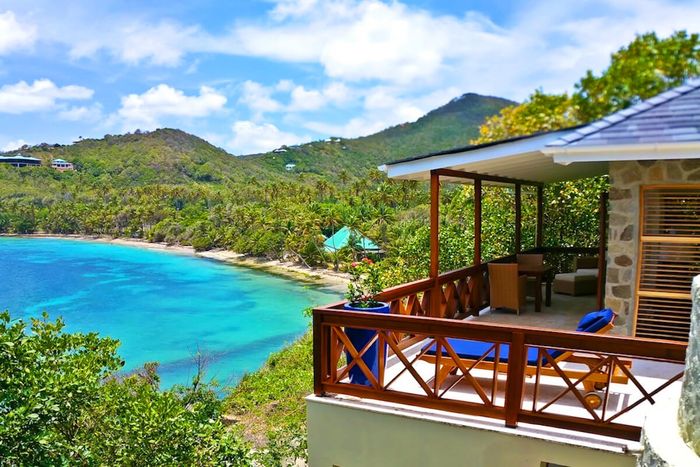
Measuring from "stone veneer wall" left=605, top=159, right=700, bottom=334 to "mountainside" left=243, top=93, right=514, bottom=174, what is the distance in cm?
4428

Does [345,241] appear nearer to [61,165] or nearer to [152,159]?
[152,159]

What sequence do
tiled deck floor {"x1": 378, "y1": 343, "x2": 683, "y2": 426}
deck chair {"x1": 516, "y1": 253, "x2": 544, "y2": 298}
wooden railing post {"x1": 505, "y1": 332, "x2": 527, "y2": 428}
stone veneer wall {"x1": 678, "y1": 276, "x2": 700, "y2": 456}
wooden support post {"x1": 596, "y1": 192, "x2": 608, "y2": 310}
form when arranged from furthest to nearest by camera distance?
deck chair {"x1": 516, "y1": 253, "x2": 544, "y2": 298}
wooden support post {"x1": 596, "y1": 192, "x2": 608, "y2": 310}
tiled deck floor {"x1": 378, "y1": 343, "x2": 683, "y2": 426}
wooden railing post {"x1": 505, "y1": 332, "x2": 527, "y2": 428}
stone veneer wall {"x1": 678, "y1": 276, "x2": 700, "y2": 456}

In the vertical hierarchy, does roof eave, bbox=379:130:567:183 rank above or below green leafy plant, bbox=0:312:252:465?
above

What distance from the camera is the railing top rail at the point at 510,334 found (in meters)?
4.03

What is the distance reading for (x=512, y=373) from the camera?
14.5 ft

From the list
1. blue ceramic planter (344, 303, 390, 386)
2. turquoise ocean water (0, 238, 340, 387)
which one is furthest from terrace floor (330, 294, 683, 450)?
turquoise ocean water (0, 238, 340, 387)

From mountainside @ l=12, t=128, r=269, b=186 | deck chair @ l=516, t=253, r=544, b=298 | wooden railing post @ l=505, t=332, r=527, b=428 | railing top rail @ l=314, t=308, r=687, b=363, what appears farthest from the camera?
mountainside @ l=12, t=128, r=269, b=186

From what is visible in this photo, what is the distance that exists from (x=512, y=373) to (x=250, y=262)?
63524 mm

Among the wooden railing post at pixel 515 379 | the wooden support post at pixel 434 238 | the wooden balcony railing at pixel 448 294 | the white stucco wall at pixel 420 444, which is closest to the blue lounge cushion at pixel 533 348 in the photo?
the wooden railing post at pixel 515 379

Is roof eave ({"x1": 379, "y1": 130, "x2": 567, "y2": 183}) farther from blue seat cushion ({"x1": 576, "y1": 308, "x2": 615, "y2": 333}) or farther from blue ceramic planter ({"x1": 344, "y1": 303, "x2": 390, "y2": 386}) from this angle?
blue ceramic planter ({"x1": 344, "y1": 303, "x2": 390, "y2": 386})

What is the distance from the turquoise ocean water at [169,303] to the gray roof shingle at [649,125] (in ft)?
86.9

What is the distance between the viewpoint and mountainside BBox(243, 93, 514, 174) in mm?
68062

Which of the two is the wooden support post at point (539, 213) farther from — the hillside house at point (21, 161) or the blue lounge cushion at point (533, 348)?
the hillside house at point (21, 161)

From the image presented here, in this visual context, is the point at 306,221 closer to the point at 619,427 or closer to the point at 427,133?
the point at 427,133
